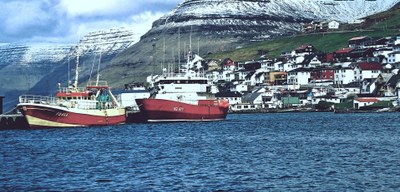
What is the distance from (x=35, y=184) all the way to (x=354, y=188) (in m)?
15.8

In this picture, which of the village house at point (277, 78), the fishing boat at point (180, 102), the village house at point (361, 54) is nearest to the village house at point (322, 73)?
the village house at point (277, 78)

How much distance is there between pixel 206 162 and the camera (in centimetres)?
4744

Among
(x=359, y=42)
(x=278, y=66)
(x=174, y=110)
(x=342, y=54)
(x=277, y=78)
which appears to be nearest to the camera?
(x=174, y=110)

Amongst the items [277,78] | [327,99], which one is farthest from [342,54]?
[327,99]

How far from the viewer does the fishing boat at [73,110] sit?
88438 millimetres

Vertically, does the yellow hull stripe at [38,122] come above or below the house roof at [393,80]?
below

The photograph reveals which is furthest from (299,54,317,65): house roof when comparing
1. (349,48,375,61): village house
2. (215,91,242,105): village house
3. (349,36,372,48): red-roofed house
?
(215,91,242,105): village house

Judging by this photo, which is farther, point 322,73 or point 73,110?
point 322,73

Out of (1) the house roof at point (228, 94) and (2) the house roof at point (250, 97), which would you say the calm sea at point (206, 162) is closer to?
(2) the house roof at point (250, 97)

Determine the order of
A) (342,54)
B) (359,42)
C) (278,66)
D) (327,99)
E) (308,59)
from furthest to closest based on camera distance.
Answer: (359,42), (278,66), (308,59), (342,54), (327,99)

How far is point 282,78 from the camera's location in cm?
18375

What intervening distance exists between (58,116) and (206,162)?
45973mm

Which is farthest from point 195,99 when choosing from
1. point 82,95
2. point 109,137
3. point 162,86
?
point 109,137

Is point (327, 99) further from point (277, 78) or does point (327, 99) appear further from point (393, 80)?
point (277, 78)
